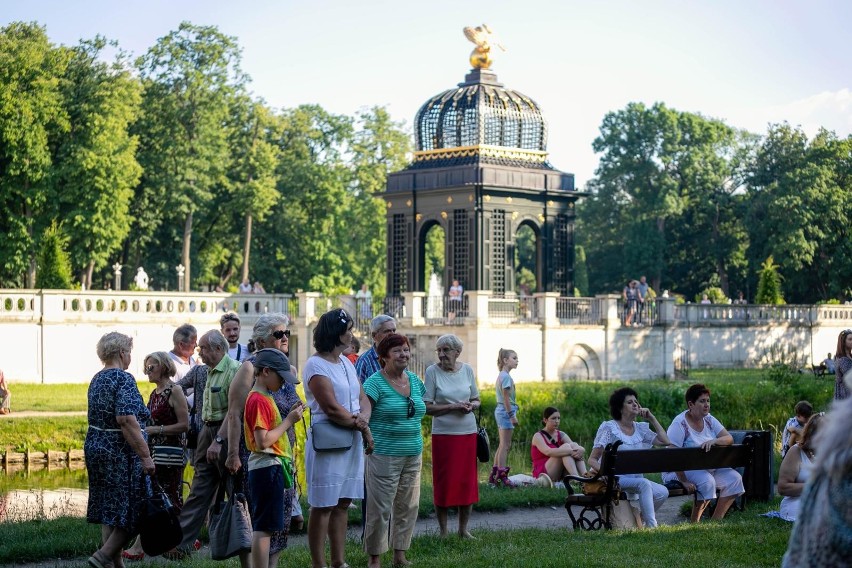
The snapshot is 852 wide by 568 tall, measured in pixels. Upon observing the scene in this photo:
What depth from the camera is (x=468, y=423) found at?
10.7 meters

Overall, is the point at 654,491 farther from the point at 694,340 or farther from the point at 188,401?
the point at 694,340

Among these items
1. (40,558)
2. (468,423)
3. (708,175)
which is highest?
(708,175)

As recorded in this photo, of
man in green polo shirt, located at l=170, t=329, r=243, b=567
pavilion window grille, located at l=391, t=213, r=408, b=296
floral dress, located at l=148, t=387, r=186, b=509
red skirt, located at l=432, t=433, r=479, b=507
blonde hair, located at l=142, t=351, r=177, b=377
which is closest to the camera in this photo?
man in green polo shirt, located at l=170, t=329, r=243, b=567

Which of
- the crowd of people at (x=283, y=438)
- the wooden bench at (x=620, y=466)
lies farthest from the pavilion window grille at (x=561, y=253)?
the crowd of people at (x=283, y=438)

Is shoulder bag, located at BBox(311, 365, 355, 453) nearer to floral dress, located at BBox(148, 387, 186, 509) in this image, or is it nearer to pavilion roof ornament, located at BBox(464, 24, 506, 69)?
floral dress, located at BBox(148, 387, 186, 509)

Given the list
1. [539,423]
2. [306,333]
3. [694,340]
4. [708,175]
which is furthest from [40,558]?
[708,175]

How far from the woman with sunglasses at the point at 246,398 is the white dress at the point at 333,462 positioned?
0.64ft

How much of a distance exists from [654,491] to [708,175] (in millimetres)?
48812

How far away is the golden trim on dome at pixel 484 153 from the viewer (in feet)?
108

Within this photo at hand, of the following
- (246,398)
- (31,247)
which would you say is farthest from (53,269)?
(246,398)

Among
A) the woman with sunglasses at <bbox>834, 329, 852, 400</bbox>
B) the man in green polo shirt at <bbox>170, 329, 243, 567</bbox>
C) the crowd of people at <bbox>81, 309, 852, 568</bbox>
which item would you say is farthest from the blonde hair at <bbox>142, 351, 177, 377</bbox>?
the woman with sunglasses at <bbox>834, 329, 852, 400</bbox>

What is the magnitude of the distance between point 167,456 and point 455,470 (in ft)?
7.29

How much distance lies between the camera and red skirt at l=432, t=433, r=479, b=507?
34.9 ft

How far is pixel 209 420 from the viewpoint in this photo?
9.57 meters
